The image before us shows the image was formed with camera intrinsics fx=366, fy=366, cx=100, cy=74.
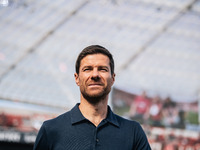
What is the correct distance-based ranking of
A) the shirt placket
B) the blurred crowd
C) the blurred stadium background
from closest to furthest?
the shirt placket < the blurred stadium background < the blurred crowd

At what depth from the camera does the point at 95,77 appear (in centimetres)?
159

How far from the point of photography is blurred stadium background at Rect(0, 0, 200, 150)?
47.3ft

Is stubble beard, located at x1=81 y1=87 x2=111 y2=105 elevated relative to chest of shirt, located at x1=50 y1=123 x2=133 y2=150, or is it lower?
elevated

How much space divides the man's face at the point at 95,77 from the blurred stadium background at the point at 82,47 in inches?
477

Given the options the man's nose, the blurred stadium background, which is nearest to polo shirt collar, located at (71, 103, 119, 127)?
the man's nose

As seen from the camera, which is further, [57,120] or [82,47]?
[82,47]

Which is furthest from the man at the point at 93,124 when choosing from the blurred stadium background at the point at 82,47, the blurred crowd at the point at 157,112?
the blurred crowd at the point at 157,112

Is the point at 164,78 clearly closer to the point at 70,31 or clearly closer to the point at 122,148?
the point at 70,31

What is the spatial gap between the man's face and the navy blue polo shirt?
0.12m

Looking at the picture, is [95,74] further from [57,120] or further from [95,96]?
[57,120]

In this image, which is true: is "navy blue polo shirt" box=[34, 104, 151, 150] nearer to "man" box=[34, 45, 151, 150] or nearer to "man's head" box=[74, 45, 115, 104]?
"man" box=[34, 45, 151, 150]

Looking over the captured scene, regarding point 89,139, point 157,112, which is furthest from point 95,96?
point 157,112

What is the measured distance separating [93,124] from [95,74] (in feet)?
0.73

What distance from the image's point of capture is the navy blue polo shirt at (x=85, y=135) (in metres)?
1.57
